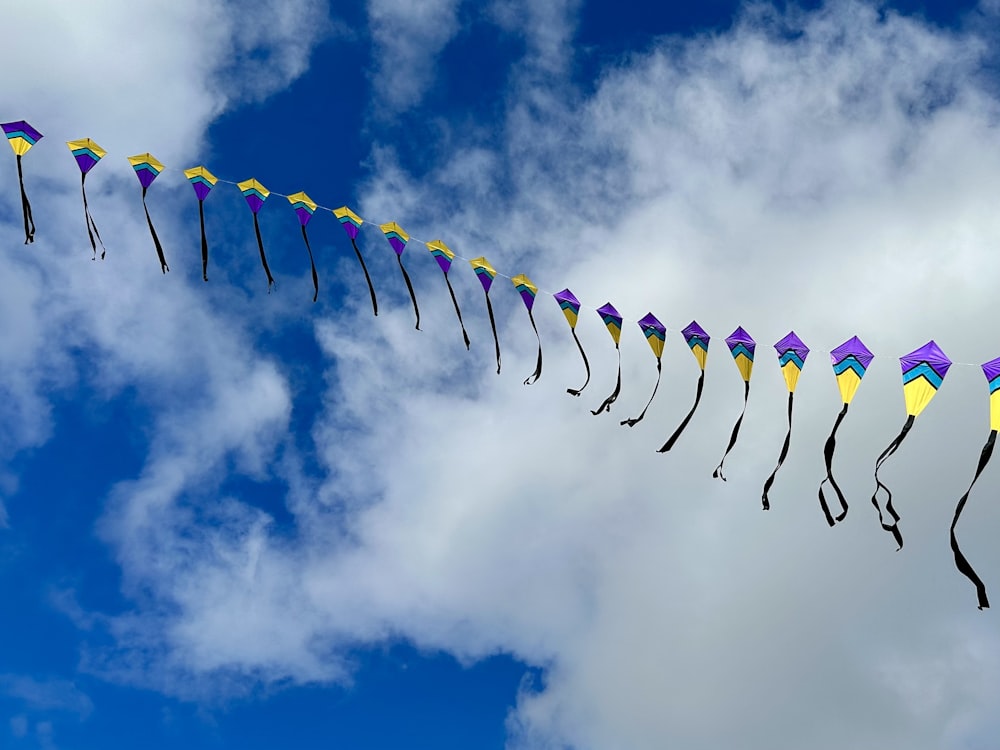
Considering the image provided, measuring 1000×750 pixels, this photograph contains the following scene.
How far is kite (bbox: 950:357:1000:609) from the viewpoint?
2159cm

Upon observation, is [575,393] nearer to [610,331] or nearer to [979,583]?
[610,331]

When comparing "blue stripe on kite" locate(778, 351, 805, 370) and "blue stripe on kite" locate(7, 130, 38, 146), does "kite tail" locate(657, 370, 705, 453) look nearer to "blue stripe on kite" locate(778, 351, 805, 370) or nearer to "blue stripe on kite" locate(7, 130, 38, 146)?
"blue stripe on kite" locate(778, 351, 805, 370)

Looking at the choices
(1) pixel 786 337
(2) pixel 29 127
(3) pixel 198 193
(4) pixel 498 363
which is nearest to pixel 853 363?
(1) pixel 786 337

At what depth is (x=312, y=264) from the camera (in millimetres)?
26469

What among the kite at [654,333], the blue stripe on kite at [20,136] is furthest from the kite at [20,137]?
the kite at [654,333]

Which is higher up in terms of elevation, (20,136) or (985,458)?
(20,136)

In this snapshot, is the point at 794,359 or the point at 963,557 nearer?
the point at 963,557

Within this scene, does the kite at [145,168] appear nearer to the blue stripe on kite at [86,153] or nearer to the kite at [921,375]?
the blue stripe on kite at [86,153]

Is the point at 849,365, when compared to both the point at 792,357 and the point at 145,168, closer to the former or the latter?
the point at 792,357

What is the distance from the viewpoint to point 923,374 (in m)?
24.4

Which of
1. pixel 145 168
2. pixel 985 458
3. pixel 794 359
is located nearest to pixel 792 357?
pixel 794 359

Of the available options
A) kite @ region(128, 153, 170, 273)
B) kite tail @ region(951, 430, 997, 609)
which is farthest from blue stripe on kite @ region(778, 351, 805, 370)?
kite @ region(128, 153, 170, 273)

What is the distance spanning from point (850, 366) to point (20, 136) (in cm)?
2255

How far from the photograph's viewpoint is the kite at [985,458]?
21.6 metres
